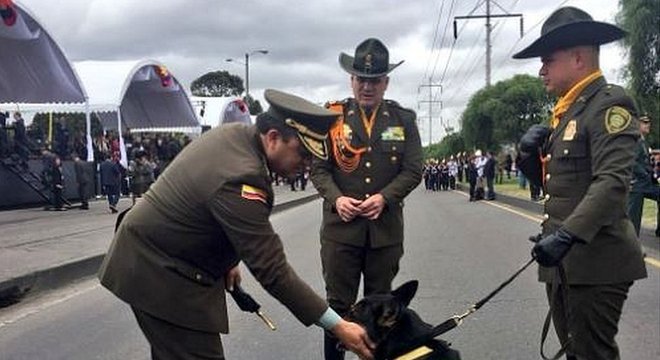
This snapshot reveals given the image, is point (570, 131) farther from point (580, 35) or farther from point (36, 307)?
point (36, 307)

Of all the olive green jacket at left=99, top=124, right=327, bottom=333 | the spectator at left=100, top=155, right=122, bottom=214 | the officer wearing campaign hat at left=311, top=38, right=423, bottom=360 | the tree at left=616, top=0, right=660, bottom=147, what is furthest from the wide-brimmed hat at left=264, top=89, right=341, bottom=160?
the tree at left=616, top=0, right=660, bottom=147

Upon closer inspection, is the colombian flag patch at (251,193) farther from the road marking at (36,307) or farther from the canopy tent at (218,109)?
the canopy tent at (218,109)

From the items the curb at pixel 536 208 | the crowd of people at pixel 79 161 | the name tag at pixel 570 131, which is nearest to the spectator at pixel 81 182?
the crowd of people at pixel 79 161

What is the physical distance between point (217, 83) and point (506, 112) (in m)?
57.0

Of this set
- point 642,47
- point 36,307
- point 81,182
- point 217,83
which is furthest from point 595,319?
point 217,83

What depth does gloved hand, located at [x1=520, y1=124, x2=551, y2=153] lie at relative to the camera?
393 centimetres

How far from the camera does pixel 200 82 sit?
103500mm

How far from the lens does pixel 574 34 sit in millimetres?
3582

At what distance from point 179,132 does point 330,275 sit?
35.5 m

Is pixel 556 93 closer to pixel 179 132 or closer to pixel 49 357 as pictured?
pixel 49 357

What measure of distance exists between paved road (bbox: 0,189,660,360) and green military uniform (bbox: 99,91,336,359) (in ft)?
9.45

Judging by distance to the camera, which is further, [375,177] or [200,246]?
[375,177]

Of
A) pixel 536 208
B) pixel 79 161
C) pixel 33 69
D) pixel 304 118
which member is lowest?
pixel 536 208

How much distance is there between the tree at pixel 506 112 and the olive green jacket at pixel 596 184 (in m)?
48.5
